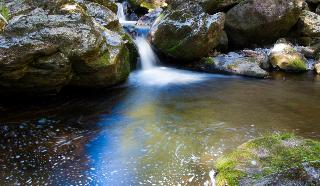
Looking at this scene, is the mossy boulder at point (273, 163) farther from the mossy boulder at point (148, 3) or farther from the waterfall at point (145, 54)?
the mossy boulder at point (148, 3)

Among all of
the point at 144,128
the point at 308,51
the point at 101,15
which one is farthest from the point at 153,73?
the point at 308,51

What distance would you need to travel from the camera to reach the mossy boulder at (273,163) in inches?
183

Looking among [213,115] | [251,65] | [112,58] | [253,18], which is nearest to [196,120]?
[213,115]

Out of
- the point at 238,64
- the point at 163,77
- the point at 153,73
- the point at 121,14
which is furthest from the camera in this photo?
the point at 121,14

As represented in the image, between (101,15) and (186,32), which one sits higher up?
(101,15)

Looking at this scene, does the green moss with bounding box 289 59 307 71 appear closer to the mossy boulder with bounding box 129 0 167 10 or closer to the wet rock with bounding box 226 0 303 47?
the wet rock with bounding box 226 0 303 47

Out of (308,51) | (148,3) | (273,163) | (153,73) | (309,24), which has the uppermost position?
(148,3)

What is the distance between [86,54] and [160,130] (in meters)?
3.15

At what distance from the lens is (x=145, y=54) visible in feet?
48.1

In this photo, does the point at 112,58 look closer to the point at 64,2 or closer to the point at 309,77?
the point at 64,2

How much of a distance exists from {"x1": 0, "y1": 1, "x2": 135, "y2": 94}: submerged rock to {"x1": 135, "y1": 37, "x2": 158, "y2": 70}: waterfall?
11.2 ft

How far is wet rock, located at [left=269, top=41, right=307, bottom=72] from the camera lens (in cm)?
1465

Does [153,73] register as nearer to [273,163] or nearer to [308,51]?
[308,51]

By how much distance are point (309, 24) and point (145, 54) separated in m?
8.04
